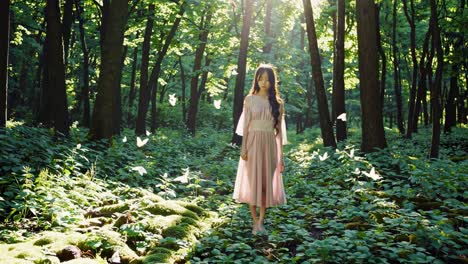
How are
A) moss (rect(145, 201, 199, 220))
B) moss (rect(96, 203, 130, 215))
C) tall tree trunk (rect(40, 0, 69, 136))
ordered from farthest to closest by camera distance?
1. tall tree trunk (rect(40, 0, 69, 136))
2. moss (rect(145, 201, 199, 220))
3. moss (rect(96, 203, 130, 215))

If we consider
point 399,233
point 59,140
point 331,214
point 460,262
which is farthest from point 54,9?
point 460,262

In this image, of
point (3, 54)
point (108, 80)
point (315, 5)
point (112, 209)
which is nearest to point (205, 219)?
point (112, 209)

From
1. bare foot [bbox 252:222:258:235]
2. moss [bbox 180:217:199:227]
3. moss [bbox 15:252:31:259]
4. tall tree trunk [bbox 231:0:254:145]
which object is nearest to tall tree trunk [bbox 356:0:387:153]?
bare foot [bbox 252:222:258:235]

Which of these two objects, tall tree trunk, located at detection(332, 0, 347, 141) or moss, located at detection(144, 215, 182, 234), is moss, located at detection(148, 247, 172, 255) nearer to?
moss, located at detection(144, 215, 182, 234)

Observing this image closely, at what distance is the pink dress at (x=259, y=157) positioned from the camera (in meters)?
6.29

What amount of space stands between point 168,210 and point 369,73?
6937mm

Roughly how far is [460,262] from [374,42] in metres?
7.69

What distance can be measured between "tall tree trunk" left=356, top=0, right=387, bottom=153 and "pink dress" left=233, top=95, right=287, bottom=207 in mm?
5172

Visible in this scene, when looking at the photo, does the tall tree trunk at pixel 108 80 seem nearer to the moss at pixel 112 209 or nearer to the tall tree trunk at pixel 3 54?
the tall tree trunk at pixel 3 54

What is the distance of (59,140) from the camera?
378 inches

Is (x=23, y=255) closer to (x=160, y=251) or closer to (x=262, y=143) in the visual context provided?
(x=160, y=251)

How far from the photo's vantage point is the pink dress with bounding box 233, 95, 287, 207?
20.6 ft

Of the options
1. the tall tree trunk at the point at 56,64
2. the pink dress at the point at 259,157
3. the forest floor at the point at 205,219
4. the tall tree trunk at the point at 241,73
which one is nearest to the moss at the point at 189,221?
the forest floor at the point at 205,219

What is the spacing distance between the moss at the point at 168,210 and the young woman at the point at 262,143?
788mm
